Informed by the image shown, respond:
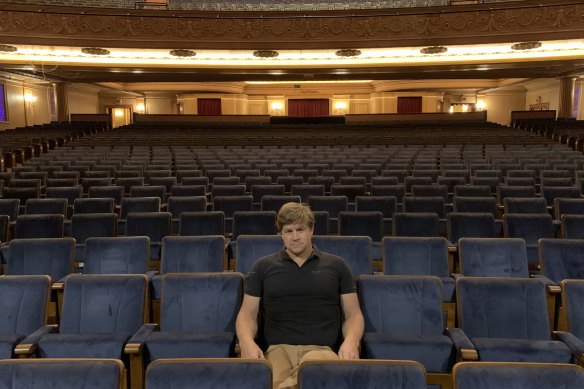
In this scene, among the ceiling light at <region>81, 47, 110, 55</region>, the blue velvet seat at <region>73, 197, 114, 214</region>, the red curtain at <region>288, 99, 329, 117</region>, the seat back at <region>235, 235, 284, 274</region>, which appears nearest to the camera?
the seat back at <region>235, 235, 284, 274</region>

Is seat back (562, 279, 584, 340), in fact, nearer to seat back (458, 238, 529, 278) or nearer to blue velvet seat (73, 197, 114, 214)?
seat back (458, 238, 529, 278)

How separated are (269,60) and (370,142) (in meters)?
3.10

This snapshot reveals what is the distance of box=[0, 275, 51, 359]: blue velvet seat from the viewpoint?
6.30 feet

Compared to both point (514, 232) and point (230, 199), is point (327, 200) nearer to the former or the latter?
point (230, 199)

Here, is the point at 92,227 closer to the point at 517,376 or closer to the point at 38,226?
the point at 38,226

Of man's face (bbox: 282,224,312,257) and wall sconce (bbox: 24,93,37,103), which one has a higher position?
wall sconce (bbox: 24,93,37,103)

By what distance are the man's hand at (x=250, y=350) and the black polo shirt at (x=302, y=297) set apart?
10 cm

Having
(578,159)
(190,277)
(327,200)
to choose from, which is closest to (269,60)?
(578,159)

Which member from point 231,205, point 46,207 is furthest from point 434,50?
point 46,207

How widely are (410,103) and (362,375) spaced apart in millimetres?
18248

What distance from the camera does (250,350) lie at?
61.8 inches

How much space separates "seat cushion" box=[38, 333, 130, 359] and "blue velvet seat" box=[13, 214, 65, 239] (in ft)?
5.91

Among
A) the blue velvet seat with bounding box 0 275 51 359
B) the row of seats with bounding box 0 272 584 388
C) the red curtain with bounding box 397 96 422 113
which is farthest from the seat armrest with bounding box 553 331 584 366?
the red curtain with bounding box 397 96 422 113

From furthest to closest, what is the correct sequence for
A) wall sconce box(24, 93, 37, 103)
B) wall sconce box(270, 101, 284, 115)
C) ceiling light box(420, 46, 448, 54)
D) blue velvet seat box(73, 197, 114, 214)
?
wall sconce box(270, 101, 284, 115) → wall sconce box(24, 93, 37, 103) → ceiling light box(420, 46, 448, 54) → blue velvet seat box(73, 197, 114, 214)
